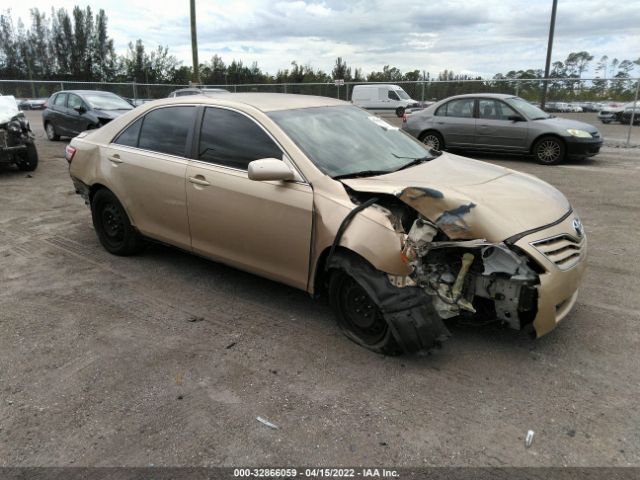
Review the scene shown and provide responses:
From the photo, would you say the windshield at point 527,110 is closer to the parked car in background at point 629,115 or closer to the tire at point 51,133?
the parked car in background at point 629,115

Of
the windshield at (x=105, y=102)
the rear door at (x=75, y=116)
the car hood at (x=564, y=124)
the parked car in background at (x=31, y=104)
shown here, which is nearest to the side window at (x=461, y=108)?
the car hood at (x=564, y=124)

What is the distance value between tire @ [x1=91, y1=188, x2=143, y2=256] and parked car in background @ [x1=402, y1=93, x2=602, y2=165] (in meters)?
7.36

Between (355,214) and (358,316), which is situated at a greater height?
Result: (355,214)

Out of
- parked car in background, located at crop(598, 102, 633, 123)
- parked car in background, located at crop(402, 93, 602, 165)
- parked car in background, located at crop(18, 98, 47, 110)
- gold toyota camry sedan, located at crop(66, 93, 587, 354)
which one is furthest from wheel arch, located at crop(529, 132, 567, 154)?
parked car in background, located at crop(18, 98, 47, 110)

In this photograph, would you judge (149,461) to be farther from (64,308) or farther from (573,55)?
(573,55)

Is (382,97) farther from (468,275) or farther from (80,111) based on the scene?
(468,275)

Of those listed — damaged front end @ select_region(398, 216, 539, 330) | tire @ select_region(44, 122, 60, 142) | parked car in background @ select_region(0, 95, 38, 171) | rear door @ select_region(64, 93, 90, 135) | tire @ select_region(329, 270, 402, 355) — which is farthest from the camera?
tire @ select_region(44, 122, 60, 142)

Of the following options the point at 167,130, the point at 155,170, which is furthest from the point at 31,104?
the point at 155,170

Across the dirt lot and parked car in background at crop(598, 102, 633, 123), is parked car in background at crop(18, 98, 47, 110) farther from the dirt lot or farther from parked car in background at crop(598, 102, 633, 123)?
parked car in background at crop(598, 102, 633, 123)

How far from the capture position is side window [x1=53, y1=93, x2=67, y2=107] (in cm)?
1451

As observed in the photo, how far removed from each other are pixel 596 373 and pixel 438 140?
396 inches

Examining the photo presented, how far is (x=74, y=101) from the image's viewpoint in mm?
14094

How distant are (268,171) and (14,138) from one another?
8.36 metres

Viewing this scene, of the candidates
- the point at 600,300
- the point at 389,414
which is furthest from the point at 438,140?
the point at 389,414
